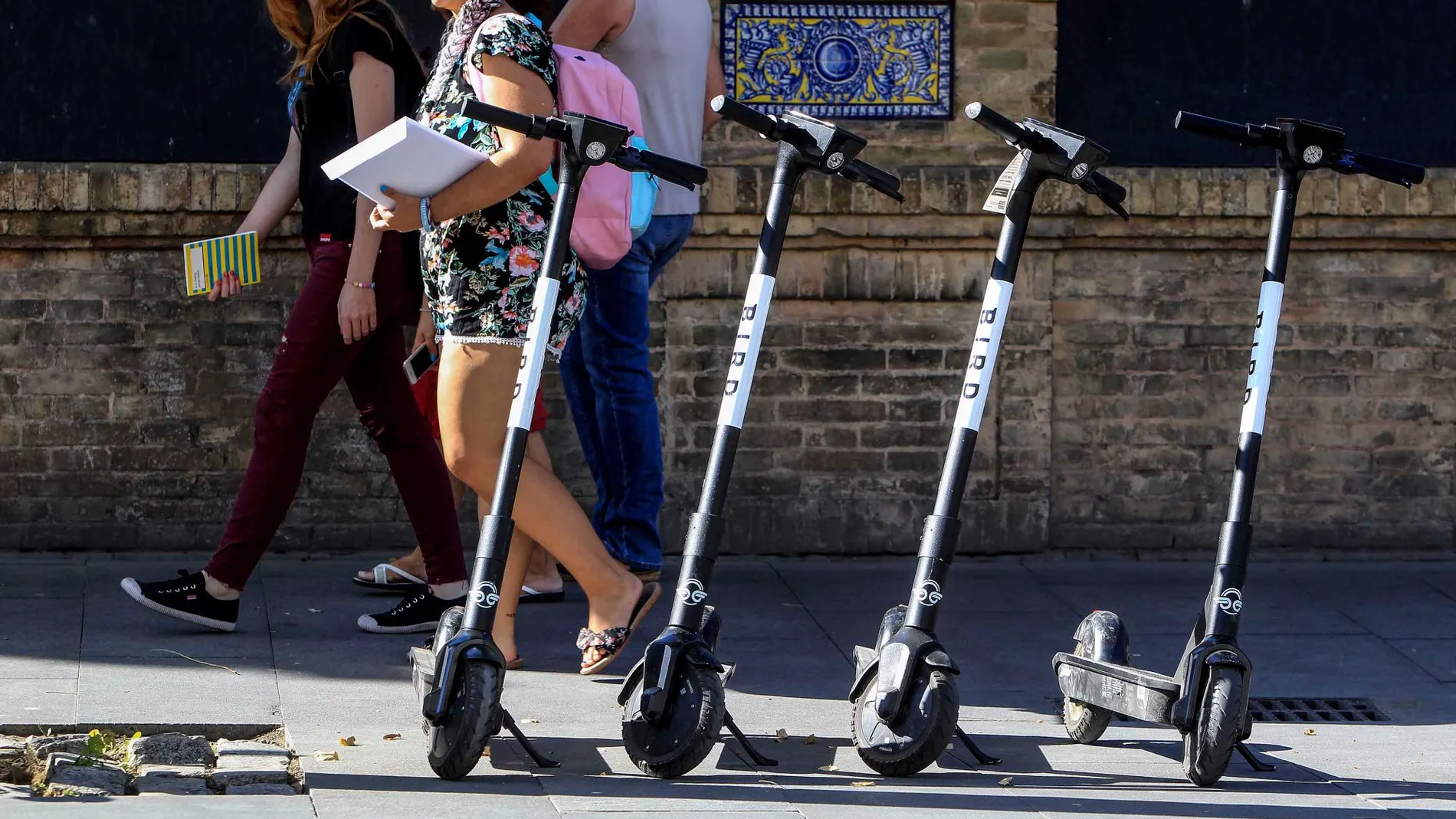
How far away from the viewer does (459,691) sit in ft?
14.5

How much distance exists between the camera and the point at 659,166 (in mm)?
4598

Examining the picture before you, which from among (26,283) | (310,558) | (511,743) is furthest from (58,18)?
(511,743)

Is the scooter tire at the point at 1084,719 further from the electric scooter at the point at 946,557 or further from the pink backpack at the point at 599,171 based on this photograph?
the pink backpack at the point at 599,171

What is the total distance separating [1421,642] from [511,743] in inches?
123

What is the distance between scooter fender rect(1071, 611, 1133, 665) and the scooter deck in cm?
6

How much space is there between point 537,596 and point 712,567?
2047 mm

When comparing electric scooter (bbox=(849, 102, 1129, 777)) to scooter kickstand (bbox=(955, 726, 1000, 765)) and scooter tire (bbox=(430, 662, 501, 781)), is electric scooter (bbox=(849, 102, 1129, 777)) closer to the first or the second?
scooter kickstand (bbox=(955, 726, 1000, 765))

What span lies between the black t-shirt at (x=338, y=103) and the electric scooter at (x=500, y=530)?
131cm

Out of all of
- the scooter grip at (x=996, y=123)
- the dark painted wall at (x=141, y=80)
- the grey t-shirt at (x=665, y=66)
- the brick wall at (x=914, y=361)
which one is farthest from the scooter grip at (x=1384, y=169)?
the dark painted wall at (x=141, y=80)

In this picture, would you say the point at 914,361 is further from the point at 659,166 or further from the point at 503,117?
the point at 503,117

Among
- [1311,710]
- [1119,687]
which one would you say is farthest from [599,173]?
[1311,710]

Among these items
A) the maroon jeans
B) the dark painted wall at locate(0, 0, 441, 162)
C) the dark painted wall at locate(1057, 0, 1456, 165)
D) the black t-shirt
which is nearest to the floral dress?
the black t-shirt

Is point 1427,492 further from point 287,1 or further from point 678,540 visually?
point 287,1

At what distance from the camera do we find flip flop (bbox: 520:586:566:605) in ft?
21.5
